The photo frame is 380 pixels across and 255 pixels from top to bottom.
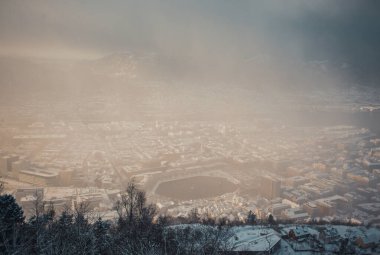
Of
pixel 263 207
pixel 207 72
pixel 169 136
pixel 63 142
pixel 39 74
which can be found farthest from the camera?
pixel 207 72

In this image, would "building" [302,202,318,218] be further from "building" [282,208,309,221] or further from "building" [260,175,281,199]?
"building" [260,175,281,199]

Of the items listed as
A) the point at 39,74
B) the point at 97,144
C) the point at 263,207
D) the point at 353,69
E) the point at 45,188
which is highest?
the point at 353,69

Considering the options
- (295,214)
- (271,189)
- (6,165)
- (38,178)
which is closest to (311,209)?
(295,214)

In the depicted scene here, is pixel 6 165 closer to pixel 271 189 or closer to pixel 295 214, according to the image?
pixel 271 189

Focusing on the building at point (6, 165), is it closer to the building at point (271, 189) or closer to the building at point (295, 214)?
the building at point (271, 189)

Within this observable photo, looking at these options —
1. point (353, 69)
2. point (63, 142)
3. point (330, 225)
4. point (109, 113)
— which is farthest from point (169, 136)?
point (353, 69)

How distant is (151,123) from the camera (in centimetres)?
1873

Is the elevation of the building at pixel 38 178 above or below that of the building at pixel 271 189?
above

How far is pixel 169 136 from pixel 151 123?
3050 millimetres

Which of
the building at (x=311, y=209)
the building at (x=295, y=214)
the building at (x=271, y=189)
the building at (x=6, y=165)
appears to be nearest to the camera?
the building at (x=295, y=214)

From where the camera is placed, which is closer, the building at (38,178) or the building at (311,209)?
the building at (311,209)

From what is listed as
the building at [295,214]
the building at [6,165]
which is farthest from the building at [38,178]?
the building at [295,214]

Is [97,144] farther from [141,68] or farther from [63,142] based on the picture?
[141,68]

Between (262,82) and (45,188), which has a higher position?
(262,82)
